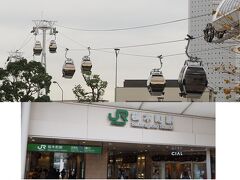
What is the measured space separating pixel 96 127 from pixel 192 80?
10.6 feet

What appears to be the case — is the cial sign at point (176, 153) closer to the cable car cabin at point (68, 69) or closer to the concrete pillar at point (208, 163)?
the concrete pillar at point (208, 163)

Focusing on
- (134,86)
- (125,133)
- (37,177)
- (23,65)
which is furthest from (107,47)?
(134,86)

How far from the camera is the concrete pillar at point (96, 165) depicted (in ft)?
16.3

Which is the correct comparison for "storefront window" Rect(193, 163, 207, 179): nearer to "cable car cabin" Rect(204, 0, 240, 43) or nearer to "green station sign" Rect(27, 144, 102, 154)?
"green station sign" Rect(27, 144, 102, 154)

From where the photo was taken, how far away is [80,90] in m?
19.4

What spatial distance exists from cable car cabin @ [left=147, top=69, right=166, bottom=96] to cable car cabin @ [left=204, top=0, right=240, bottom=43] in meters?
1.11

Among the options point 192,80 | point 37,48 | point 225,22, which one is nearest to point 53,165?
point 225,22

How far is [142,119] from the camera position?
4.54m

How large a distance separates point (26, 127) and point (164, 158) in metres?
2.70

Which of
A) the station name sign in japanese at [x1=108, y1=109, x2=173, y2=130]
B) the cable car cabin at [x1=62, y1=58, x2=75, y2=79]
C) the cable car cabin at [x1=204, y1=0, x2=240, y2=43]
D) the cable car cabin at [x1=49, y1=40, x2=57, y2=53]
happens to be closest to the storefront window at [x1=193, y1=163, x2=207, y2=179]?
the station name sign in japanese at [x1=108, y1=109, x2=173, y2=130]

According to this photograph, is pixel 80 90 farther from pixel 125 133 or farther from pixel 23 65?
pixel 125 133

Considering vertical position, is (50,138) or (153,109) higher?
(153,109)

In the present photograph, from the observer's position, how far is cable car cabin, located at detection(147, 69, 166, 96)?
868 centimetres

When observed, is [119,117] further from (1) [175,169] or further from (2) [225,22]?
(2) [225,22]
